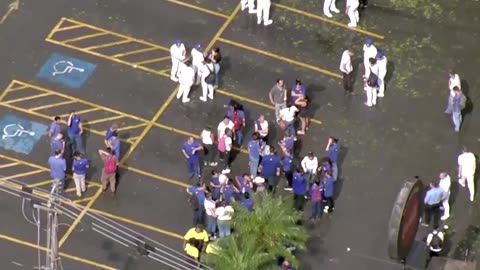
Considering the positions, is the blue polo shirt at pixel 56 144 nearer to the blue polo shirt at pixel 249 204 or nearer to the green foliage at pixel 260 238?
the blue polo shirt at pixel 249 204

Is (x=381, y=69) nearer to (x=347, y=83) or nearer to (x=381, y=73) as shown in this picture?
(x=381, y=73)

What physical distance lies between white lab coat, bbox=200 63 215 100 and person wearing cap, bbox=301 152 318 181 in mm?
4534

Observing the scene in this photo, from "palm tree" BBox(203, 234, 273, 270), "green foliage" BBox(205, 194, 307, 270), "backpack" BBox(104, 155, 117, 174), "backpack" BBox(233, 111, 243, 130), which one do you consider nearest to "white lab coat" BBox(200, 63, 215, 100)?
"backpack" BBox(233, 111, 243, 130)

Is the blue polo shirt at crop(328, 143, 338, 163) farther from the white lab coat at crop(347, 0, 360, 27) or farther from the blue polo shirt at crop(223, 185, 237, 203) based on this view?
the white lab coat at crop(347, 0, 360, 27)

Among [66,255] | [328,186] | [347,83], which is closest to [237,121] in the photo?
[328,186]

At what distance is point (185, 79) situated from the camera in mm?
45469

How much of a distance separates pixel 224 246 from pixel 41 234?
554 cm

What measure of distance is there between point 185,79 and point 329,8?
6.22 meters

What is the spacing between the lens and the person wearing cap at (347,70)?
1797 inches

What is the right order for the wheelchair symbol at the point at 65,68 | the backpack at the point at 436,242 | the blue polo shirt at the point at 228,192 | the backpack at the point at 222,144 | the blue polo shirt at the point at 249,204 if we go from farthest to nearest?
1. the wheelchair symbol at the point at 65,68
2. the backpack at the point at 222,144
3. the blue polo shirt at the point at 228,192
4. the backpack at the point at 436,242
5. the blue polo shirt at the point at 249,204

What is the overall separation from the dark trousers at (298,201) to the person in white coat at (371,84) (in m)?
4.51

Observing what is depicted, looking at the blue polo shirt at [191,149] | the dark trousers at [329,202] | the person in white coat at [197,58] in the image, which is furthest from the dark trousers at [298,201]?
the person in white coat at [197,58]

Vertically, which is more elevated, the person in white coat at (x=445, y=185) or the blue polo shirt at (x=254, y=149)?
the blue polo shirt at (x=254, y=149)

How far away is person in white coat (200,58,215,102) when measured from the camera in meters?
45.5
